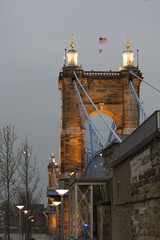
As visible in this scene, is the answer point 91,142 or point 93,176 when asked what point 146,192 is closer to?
point 93,176

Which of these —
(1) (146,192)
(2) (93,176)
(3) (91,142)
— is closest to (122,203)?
(1) (146,192)

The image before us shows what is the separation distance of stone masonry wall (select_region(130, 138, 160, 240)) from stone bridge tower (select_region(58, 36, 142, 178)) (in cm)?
4360

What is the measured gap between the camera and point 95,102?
70750mm

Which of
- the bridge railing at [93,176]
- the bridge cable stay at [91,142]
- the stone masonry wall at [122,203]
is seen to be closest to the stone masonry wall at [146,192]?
the stone masonry wall at [122,203]

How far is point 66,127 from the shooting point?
227 ft

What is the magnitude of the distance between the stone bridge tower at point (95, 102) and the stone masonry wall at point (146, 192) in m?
43.6

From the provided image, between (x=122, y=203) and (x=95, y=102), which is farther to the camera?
(x=95, y=102)

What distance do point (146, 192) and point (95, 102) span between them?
4986cm

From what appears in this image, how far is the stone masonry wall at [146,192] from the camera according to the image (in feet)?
64.1

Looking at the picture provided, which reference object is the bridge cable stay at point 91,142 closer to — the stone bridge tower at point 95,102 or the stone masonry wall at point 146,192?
the stone bridge tower at point 95,102

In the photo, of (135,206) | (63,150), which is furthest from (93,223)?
(63,150)

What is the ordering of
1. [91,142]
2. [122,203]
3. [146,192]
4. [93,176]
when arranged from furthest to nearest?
[91,142]
[93,176]
[122,203]
[146,192]

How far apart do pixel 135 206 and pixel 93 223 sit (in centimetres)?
1954

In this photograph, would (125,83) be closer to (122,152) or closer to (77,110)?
(77,110)
